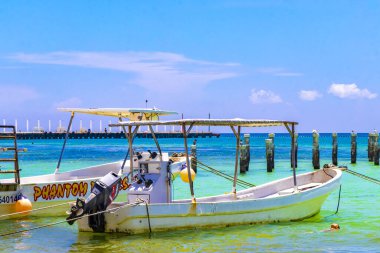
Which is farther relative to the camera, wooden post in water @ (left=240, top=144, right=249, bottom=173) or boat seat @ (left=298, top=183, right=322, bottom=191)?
wooden post in water @ (left=240, top=144, right=249, bottom=173)

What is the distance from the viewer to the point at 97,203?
15695 mm

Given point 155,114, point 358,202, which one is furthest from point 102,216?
point 358,202

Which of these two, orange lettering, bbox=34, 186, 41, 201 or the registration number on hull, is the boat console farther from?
orange lettering, bbox=34, 186, 41, 201

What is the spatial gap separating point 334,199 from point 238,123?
377 inches

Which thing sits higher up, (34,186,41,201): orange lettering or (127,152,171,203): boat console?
(127,152,171,203): boat console

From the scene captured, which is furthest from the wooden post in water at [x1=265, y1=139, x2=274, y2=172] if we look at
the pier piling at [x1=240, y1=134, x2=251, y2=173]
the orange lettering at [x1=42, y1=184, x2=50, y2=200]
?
the orange lettering at [x1=42, y1=184, x2=50, y2=200]

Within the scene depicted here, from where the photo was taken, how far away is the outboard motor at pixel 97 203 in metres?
15.7

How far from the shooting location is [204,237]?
16172mm

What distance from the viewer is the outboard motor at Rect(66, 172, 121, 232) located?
1566 centimetres

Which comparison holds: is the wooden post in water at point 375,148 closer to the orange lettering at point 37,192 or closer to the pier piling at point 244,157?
the pier piling at point 244,157

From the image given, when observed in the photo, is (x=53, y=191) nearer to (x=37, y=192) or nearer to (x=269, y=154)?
(x=37, y=192)

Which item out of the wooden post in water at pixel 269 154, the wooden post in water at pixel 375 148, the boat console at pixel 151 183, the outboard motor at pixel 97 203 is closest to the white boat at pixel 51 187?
the boat console at pixel 151 183

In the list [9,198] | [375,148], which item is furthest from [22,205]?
[375,148]

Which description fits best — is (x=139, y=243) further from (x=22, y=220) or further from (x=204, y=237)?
→ (x=22, y=220)
